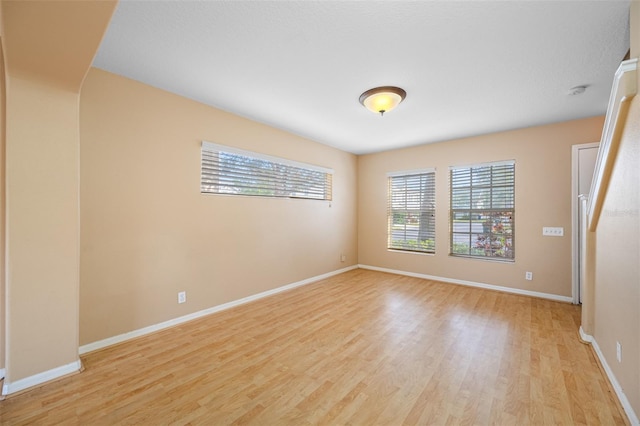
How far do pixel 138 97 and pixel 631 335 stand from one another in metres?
4.37

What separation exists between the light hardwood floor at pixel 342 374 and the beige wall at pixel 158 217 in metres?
0.41

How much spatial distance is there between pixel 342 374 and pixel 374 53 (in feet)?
8.51

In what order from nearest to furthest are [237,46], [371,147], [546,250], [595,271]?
[237,46] → [595,271] → [546,250] → [371,147]

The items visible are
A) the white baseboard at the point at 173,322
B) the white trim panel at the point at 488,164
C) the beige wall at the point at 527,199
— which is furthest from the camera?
the white trim panel at the point at 488,164

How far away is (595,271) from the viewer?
2.39 metres

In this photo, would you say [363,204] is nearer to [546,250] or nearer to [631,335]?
[546,250]

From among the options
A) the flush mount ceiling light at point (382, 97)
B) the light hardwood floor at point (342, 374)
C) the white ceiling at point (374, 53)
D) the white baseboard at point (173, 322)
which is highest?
the white ceiling at point (374, 53)

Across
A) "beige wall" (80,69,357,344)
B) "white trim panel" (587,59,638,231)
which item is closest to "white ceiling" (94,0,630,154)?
"beige wall" (80,69,357,344)

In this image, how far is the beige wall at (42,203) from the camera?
5.79ft

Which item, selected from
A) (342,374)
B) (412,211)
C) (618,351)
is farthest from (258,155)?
(618,351)

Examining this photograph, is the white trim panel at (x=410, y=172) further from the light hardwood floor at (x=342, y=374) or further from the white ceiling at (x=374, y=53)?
the light hardwood floor at (x=342, y=374)

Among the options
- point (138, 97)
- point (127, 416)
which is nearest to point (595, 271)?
point (127, 416)

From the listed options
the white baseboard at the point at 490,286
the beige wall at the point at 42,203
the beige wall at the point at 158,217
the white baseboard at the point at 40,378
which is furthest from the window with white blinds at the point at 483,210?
the white baseboard at the point at 40,378

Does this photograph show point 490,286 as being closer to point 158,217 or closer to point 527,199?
point 527,199
